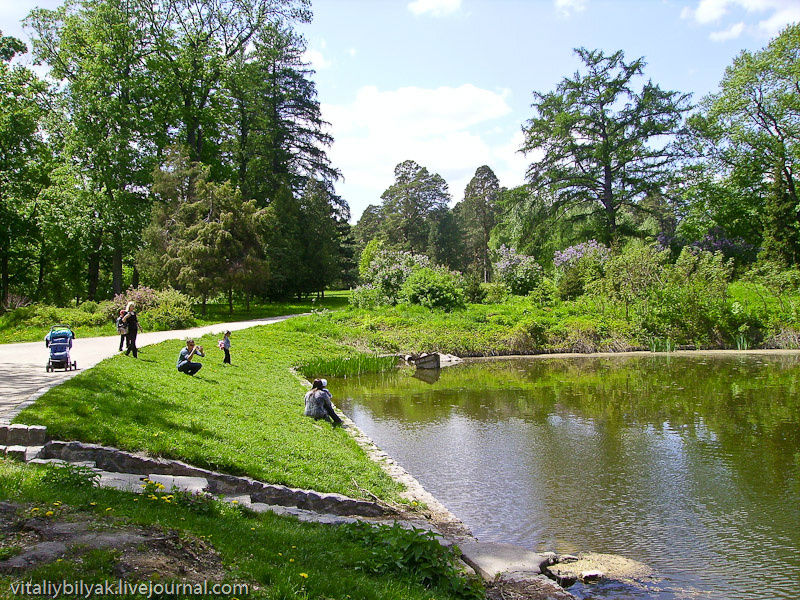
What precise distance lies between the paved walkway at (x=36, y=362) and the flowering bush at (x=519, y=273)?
1847 cm

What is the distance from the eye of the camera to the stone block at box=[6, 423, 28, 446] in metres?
6.98

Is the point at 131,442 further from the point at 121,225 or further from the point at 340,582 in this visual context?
the point at 121,225

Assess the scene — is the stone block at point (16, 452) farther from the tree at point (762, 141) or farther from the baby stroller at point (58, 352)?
the tree at point (762, 141)

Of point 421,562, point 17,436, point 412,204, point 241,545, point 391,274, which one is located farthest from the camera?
point 412,204

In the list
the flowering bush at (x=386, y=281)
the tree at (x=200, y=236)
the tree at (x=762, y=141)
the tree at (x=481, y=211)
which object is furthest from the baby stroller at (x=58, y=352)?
the tree at (x=481, y=211)

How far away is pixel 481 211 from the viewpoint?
69.2 m

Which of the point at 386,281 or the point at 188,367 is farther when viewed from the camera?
the point at 386,281

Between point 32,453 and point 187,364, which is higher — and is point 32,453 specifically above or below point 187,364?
below

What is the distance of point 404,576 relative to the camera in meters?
4.84

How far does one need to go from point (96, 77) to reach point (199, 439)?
3002 cm

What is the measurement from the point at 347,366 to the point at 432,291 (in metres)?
10.1

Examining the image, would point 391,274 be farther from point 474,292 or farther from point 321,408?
point 321,408

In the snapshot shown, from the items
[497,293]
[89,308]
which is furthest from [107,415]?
[497,293]

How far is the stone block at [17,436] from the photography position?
698 centimetres
